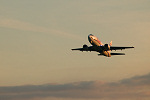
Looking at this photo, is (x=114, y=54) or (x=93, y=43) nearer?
(x=93, y=43)

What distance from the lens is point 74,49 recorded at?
19125cm

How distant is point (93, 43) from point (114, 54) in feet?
70.1

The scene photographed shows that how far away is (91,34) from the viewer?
177250 mm

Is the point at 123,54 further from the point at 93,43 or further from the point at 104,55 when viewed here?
the point at 93,43

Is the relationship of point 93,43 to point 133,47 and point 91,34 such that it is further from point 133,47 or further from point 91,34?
point 133,47

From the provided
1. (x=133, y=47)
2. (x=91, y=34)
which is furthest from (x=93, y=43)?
(x=133, y=47)

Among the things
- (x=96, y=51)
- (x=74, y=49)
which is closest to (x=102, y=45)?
(x=96, y=51)

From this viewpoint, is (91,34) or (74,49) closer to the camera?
(91,34)

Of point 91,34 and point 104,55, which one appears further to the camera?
point 104,55

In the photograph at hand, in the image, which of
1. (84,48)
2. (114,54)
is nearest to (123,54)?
(114,54)

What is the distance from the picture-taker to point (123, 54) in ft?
624

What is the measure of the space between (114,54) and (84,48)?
1812cm

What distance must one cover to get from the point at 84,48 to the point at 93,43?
22.8 ft

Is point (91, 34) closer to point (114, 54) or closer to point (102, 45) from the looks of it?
point (102, 45)
